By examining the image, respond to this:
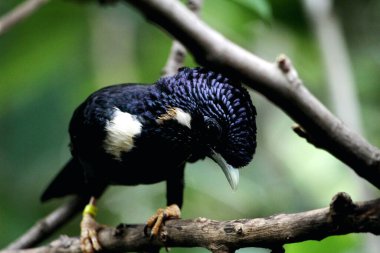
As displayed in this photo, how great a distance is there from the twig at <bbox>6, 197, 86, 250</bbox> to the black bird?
1.68ft

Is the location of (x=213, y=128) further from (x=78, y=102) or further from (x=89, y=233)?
(x=78, y=102)

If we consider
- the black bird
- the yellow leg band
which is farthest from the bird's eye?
the yellow leg band

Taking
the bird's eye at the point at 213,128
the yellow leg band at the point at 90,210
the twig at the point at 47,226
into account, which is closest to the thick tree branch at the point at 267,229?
the bird's eye at the point at 213,128

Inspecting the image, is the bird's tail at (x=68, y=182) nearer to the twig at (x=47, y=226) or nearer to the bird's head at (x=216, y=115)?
the twig at (x=47, y=226)

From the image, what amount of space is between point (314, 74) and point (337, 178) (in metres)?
1.30

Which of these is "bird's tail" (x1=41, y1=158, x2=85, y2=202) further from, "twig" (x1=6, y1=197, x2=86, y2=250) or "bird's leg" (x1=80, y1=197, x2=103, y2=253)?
"bird's leg" (x1=80, y1=197, x2=103, y2=253)

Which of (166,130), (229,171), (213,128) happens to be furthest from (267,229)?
(166,130)

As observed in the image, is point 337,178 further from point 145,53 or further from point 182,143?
point 182,143

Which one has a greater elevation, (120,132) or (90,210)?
(120,132)

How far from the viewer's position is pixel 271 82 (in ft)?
5.93

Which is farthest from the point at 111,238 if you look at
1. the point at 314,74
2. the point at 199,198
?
the point at 314,74

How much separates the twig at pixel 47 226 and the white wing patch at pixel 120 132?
3.48 ft

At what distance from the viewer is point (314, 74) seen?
6.40 meters

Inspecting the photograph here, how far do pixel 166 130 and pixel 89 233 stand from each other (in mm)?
870
